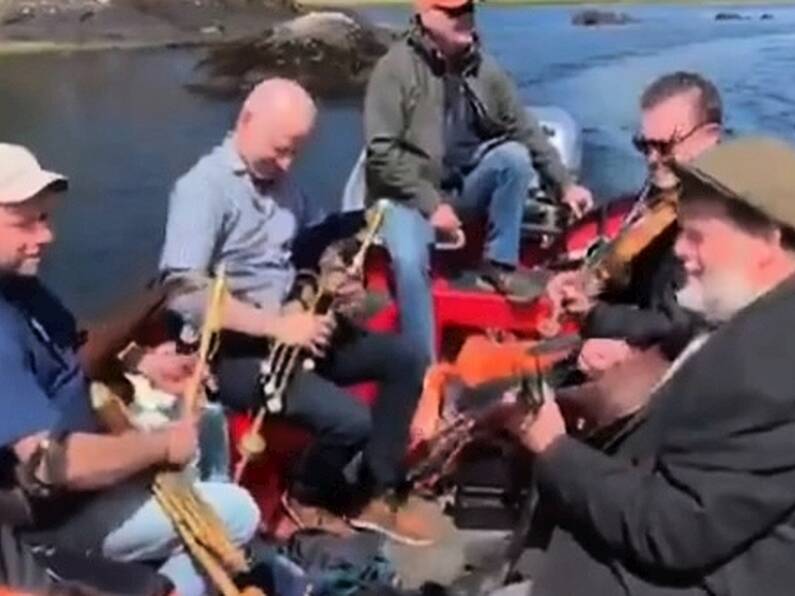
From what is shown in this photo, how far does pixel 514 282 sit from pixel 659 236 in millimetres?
688

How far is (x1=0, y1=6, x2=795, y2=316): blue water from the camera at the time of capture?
16.5 ft

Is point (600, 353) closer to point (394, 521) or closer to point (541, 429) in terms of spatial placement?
point (394, 521)

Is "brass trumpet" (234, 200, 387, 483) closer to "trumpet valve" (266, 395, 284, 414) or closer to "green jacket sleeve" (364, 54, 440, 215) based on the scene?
"trumpet valve" (266, 395, 284, 414)

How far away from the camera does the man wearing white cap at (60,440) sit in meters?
3.16

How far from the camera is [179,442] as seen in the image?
10.6ft

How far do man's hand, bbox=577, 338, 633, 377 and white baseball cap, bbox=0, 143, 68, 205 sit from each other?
102cm

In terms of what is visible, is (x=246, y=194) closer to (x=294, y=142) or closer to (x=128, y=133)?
(x=294, y=142)

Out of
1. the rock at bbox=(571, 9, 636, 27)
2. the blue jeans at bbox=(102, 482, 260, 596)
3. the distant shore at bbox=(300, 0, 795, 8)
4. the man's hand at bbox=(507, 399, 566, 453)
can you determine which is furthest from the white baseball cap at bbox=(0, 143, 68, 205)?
the rock at bbox=(571, 9, 636, 27)

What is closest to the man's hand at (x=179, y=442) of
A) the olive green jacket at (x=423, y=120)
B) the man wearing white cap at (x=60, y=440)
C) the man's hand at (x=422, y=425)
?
the man wearing white cap at (x=60, y=440)

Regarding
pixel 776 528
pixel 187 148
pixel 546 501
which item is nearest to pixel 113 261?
pixel 187 148

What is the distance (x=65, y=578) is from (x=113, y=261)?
207cm

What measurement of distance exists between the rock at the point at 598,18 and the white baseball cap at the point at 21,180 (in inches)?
87.2

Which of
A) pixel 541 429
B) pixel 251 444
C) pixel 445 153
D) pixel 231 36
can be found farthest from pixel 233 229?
pixel 541 429

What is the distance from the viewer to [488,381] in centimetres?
368
